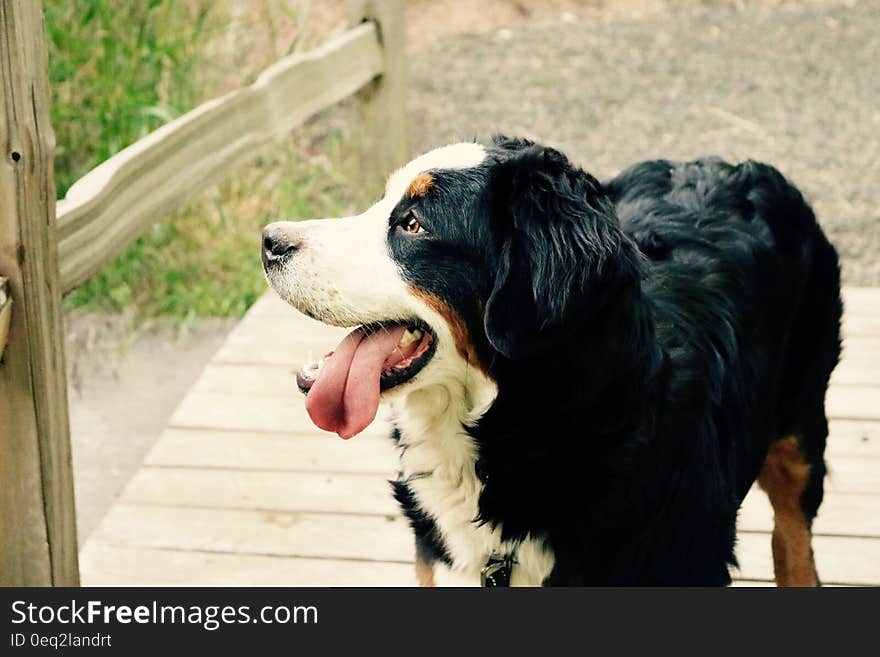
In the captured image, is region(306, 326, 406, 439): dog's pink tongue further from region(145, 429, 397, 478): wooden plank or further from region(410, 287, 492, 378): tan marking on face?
region(145, 429, 397, 478): wooden plank

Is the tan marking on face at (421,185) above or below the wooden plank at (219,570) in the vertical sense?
above

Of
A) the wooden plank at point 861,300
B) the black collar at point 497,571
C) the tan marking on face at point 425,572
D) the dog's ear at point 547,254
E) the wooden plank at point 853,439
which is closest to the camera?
the dog's ear at point 547,254

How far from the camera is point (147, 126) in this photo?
4348 millimetres

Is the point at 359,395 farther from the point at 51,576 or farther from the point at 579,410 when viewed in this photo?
the point at 51,576

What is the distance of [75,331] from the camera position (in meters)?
4.20

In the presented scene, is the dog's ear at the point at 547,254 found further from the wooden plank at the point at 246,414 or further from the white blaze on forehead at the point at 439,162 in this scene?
the wooden plank at the point at 246,414

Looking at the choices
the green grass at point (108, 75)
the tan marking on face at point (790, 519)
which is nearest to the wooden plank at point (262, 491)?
the tan marking on face at point (790, 519)

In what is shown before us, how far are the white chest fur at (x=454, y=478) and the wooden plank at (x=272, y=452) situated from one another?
3.21 ft

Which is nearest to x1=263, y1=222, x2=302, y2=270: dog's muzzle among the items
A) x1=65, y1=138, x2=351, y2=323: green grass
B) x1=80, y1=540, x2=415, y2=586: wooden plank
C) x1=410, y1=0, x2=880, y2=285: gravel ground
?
x1=80, y1=540, x2=415, y2=586: wooden plank

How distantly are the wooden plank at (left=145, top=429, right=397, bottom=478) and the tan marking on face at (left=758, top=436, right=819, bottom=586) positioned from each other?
1048mm

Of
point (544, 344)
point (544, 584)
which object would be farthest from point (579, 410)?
point (544, 584)

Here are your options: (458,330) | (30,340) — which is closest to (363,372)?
(458,330)

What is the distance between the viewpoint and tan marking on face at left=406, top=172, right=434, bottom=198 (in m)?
1.90

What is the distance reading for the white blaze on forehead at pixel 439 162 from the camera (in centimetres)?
193
